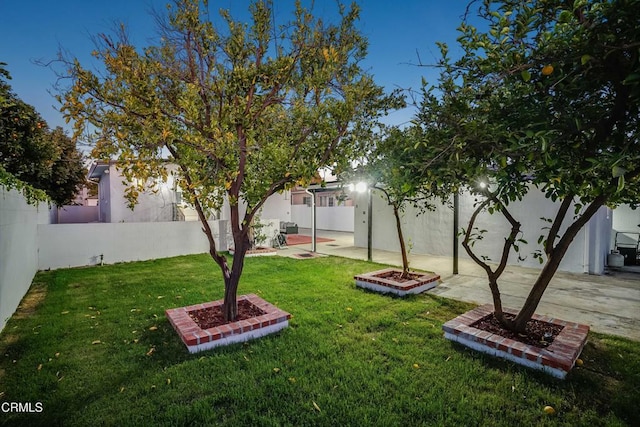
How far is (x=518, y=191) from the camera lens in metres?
2.38

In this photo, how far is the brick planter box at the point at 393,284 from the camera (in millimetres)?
5625

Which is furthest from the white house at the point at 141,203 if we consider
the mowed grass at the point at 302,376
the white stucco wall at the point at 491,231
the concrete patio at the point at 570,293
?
the concrete patio at the point at 570,293

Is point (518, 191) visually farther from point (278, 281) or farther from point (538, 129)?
point (278, 281)

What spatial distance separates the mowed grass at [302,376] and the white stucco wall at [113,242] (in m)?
3.98

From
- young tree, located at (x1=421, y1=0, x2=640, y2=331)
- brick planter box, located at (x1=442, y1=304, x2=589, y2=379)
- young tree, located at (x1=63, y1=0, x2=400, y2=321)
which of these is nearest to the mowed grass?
brick planter box, located at (x1=442, y1=304, x2=589, y2=379)

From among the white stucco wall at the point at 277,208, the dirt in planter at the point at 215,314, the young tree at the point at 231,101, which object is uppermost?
the young tree at the point at 231,101

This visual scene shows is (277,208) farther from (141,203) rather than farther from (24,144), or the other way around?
(24,144)

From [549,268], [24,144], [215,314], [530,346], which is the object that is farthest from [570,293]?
[24,144]

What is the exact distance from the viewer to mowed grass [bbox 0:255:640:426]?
2.42 meters

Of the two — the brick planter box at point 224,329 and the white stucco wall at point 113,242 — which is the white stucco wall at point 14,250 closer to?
the white stucco wall at point 113,242

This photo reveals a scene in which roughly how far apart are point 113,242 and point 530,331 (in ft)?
33.2

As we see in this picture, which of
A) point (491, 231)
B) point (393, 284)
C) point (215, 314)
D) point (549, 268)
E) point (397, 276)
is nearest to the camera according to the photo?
point (549, 268)

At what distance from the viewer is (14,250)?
16.2ft

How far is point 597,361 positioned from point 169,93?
19.0ft
